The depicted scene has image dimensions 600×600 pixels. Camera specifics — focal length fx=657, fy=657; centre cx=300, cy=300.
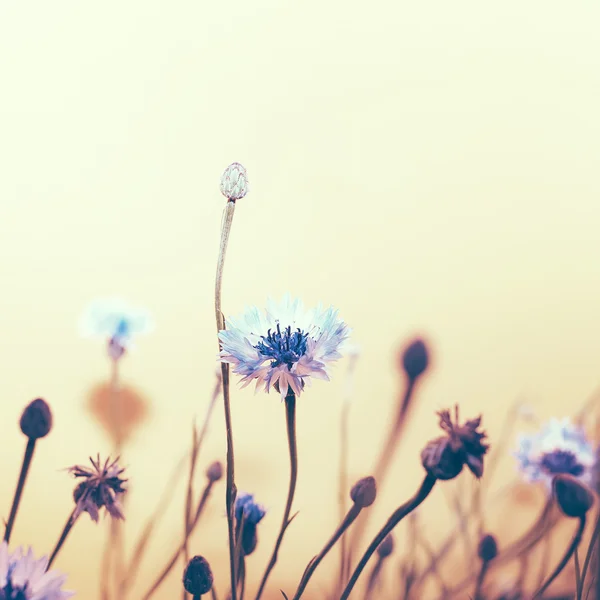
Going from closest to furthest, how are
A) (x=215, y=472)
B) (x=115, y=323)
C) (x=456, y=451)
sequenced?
(x=456, y=451)
(x=215, y=472)
(x=115, y=323)

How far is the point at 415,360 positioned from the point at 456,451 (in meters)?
0.27

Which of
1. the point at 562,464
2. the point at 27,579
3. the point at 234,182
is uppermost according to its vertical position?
the point at 234,182

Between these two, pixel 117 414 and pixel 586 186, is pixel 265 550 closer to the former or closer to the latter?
pixel 117 414

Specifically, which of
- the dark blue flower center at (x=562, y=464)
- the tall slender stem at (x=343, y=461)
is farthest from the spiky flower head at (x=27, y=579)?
the dark blue flower center at (x=562, y=464)

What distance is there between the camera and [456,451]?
344 mm

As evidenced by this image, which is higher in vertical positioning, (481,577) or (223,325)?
(223,325)

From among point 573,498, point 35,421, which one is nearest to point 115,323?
point 35,421

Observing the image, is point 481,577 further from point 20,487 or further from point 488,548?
point 20,487

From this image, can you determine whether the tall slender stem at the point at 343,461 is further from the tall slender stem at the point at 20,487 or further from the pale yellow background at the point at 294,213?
the tall slender stem at the point at 20,487

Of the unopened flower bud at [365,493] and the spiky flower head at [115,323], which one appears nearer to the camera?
the unopened flower bud at [365,493]

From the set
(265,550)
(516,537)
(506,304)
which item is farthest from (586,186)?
(265,550)

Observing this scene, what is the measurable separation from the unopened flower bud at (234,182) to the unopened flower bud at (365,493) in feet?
0.60

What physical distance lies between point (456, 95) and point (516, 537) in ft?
1.42

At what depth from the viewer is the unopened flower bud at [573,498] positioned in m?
0.39
